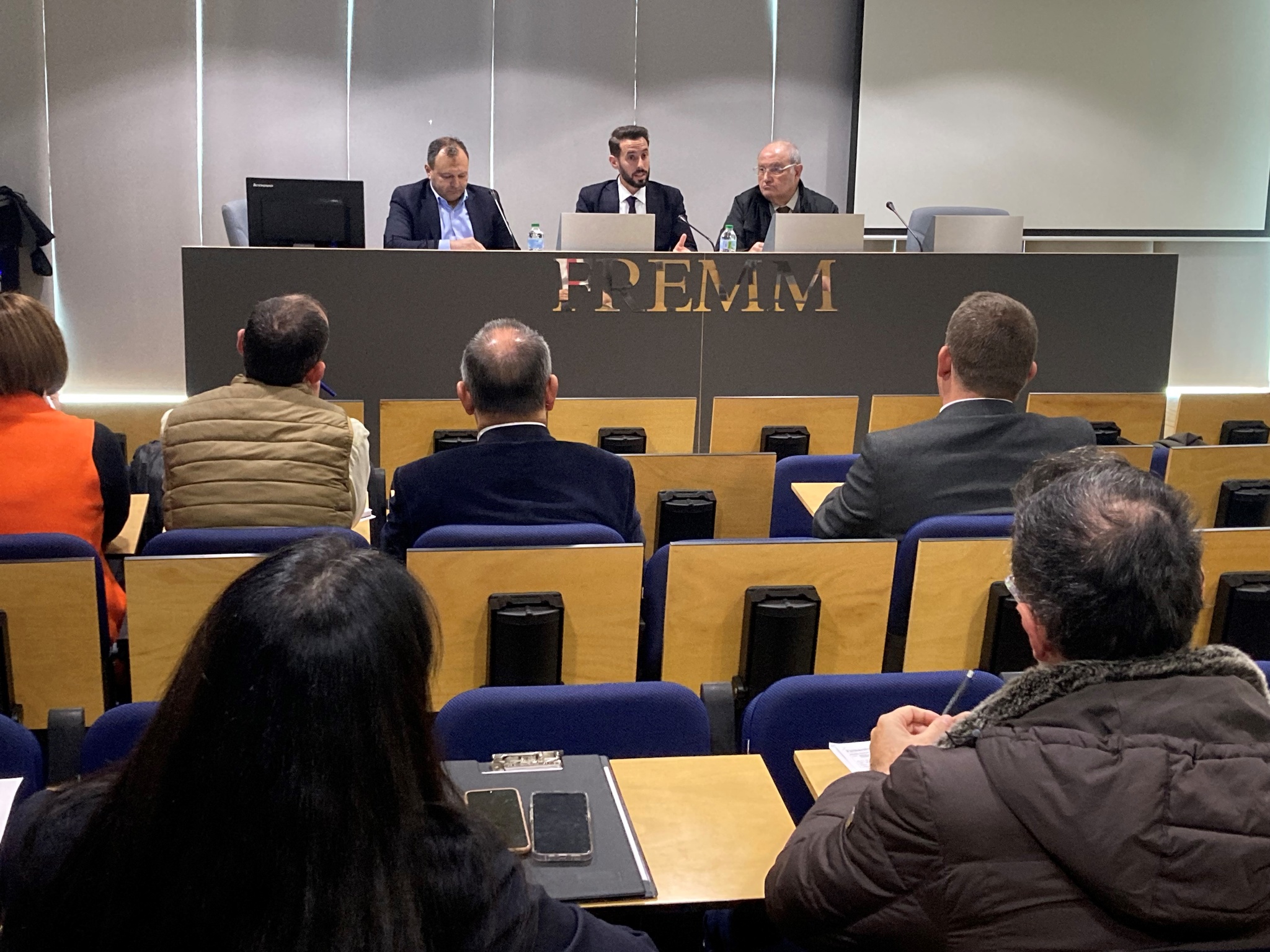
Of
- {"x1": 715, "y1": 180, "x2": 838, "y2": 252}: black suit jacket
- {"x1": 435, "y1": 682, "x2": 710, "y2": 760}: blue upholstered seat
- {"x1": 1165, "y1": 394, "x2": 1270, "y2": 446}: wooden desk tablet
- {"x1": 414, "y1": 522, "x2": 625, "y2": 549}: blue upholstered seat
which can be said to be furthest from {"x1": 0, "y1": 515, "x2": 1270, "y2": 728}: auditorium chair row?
{"x1": 715, "y1": 180, "x2": 838, "y2": 252}: black suit jacket

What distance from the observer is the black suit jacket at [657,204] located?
636cm

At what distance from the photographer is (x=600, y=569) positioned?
241 cm

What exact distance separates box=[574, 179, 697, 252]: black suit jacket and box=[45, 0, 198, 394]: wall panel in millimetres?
2593

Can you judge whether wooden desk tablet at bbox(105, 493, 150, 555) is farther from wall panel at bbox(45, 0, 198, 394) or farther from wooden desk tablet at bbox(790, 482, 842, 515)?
wall panel at bbox(45, 0, 198, 394)

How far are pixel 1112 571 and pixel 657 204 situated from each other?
5310mm

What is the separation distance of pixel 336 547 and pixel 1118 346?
5.35m

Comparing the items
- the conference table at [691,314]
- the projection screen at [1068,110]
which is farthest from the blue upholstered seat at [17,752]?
the projection screen at [1068,110]

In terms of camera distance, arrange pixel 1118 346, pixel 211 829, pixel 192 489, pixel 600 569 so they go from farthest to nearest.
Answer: pixel 1118 346 → pixel 192 489 → pixel 600 569 → pixel 211 829

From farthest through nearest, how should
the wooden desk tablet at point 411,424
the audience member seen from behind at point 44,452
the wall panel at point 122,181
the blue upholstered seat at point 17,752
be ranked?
the wall panel at point 122,181 < the wooden desk tablet at point 411,424 < the audience member seen from behind at point 44,452 < the blue upholstered seat at point 17,752

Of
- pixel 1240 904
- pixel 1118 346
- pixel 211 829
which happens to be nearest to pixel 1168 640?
pixel 1240 904

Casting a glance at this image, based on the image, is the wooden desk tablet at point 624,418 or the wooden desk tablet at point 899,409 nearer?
the wooden desk tablet at point 624,418

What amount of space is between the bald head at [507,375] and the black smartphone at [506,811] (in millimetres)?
1559

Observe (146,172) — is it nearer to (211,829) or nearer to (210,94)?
(210,94)

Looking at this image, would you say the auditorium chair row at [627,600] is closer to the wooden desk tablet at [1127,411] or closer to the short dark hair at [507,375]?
the short dark hair at [507,375]
